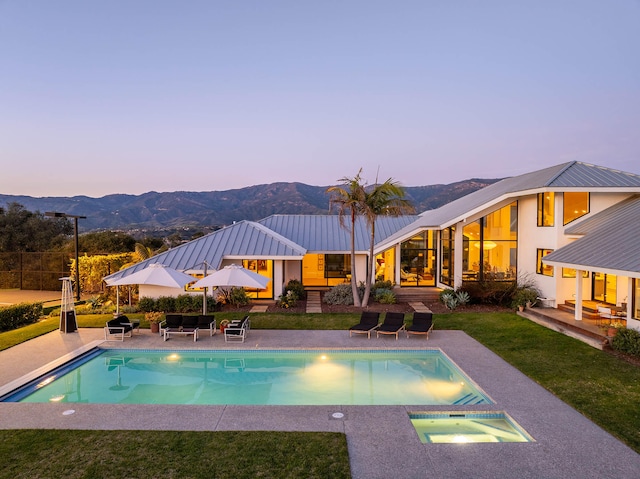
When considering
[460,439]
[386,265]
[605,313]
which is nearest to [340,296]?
[386,265]

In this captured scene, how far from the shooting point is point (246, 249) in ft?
63.9

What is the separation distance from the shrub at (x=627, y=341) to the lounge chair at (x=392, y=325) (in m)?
6.22

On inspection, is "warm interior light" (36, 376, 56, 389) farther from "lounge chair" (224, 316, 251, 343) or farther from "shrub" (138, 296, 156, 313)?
"shrub" (138, 296, 156, 313)

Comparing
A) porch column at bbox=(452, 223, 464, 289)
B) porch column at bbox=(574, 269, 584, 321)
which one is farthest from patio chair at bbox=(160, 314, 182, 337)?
porch column at bbox=(574, 269, 584, 321)

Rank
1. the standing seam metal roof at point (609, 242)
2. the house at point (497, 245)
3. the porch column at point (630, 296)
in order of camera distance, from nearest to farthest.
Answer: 1. the porch column at point (630, 296)
2. the standing seam metal roof at point (609, 242)
3. the house at point (497, 245)

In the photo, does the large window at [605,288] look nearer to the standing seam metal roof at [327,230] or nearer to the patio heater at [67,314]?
the standing seam metal roof at [327,230]

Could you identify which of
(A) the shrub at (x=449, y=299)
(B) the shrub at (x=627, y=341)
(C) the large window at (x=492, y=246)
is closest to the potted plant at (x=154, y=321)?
(A) the shrub at (x=449, y=299)

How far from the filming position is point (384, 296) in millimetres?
18859

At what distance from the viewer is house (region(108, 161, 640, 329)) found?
13734mm

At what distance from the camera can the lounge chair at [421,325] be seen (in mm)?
13055

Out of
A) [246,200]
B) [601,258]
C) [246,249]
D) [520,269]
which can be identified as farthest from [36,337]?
[246,200]

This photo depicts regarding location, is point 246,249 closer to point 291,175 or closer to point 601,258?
point 601,258

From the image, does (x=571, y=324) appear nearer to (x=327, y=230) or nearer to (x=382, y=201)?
(x=382, y=201)

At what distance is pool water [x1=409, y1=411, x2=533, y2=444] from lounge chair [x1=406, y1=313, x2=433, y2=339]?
556 cm
